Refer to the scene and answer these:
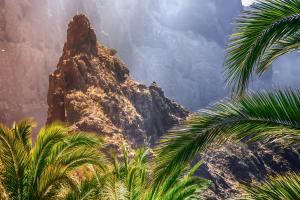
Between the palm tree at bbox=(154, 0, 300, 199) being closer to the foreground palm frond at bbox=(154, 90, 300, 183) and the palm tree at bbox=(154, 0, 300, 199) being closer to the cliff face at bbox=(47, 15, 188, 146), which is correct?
the foreground palm frond at bbox=(154, 90, 300, 183)

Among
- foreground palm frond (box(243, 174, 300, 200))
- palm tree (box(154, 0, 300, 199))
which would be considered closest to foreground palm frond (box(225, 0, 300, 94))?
palm tree (box(154, 0, 300, 199))

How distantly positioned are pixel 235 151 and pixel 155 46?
78047 mm

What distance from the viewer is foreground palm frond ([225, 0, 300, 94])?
178 inches

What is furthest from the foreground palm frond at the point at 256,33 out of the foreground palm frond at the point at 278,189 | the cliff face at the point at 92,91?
the cliff face at the point at 92,91

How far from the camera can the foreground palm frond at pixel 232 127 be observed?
13.8 ft

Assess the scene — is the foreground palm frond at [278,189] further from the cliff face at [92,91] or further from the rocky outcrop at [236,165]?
the rocky outcrop at [236,165]

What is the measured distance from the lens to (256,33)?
15.3ft

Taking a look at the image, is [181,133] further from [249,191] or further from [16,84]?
[16,84]

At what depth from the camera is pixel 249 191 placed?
388 centimetres

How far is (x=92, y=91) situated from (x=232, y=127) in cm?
2590

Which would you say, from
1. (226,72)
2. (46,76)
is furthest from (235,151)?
(226,72)

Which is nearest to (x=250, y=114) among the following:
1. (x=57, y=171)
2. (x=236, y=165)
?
(x=57, y=171)

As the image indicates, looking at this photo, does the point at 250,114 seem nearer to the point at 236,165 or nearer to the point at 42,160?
the point at 42,160

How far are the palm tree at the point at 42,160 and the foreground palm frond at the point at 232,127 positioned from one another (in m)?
4.73
